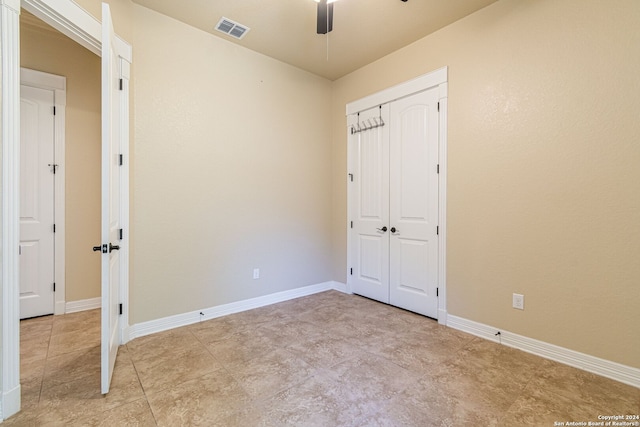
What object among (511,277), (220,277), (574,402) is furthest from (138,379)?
(511,277)

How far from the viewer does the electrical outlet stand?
7.93ft

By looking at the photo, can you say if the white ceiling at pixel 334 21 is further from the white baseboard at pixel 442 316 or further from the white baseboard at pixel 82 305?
the white baseboard at pixel 82 305

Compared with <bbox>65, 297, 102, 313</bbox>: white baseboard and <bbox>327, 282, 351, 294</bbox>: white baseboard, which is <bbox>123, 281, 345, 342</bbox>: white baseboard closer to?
<bbox>327, 282, 351, 294</bbox>: white baseboard

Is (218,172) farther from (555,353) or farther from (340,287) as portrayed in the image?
(555,353)

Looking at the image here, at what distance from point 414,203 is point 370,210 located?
65 centimetres

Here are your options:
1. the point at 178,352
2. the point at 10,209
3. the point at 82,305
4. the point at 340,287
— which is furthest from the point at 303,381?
the point at 82,305

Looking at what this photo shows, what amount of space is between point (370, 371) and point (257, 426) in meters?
0.89

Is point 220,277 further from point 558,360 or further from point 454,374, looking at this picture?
point 558,360

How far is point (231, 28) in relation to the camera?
9.55ft

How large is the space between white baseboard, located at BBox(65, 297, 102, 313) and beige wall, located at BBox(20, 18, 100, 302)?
4cm

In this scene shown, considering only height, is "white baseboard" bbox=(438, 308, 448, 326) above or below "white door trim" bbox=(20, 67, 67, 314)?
below

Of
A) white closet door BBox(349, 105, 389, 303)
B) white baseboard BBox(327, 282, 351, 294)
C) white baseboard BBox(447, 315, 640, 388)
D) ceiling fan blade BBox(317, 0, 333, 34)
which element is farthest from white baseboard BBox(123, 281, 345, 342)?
ceiling fan blade BBox(317, 0, 333, 34)

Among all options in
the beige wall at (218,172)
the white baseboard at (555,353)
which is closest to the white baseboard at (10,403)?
the beige wall at (218,172)

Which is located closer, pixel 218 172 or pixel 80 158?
pixel 218 172
